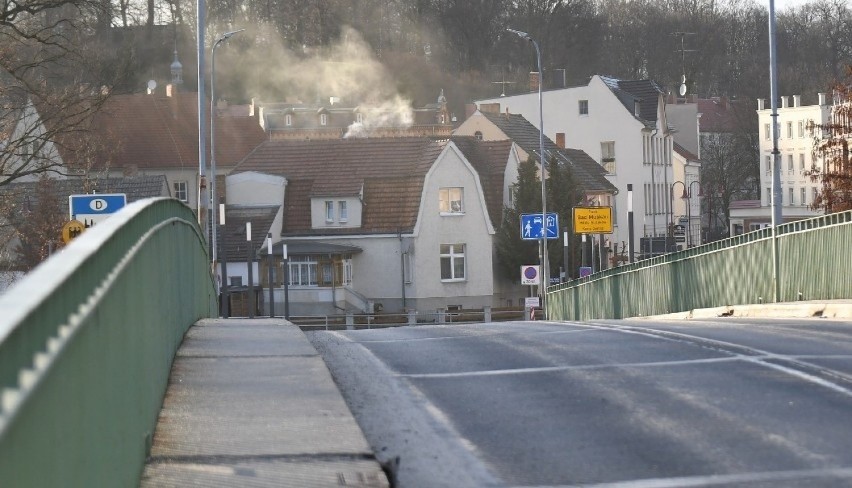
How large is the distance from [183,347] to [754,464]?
693 centimetres

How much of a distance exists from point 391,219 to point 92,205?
1968 inches

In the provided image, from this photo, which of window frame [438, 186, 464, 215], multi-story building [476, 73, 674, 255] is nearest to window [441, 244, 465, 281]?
window frame [438, 186, 464, 215]

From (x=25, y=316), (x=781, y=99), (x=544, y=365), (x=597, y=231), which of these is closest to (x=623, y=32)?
(x=781, y=99)

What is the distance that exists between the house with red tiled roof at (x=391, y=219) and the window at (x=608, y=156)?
85.8ft

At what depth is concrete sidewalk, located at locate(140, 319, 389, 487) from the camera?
8227 mm

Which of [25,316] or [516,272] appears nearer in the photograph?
[25,316]

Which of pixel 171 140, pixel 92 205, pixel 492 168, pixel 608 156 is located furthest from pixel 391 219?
pixel 92 205

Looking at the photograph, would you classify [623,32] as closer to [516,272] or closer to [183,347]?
[516,272]

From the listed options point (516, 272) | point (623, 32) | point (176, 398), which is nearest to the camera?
point (176, 398)

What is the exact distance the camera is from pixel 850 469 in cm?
853

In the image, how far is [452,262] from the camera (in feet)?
259

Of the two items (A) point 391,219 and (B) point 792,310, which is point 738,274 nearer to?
(B) point 792,310

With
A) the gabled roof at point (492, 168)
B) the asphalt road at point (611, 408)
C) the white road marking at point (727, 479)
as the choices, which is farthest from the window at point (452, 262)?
the white road marking at point (727, 479)

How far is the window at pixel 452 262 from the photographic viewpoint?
78.8 metres
